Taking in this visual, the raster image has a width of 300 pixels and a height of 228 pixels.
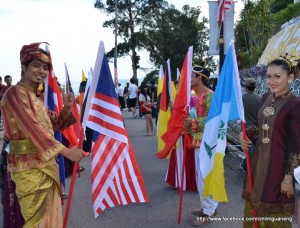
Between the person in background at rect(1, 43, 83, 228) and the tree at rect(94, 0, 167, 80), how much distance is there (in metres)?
35.2

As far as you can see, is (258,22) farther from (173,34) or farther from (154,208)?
(173,34)

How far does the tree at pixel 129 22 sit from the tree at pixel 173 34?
72 centimetres

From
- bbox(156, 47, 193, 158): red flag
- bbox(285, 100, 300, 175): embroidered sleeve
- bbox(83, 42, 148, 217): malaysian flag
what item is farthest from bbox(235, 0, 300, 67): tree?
bbox(285, 100, 300, 175): embroidered sleeve

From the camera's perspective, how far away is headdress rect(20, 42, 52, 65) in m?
2.82

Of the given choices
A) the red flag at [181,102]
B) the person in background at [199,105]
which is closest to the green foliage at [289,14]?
the person in background at [199,105]

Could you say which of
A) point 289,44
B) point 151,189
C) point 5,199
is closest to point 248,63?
point 289,44

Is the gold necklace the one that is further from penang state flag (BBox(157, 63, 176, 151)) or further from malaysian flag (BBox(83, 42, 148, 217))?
penang state flag (BBox(157, 63, 176, 151))

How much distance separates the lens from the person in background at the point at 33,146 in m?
2.68

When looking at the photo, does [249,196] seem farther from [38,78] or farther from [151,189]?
[151,189]

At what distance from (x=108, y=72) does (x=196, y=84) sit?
1828 millimetres

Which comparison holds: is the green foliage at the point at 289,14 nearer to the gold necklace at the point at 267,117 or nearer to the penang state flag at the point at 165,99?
the penang state flag at the point at 165,99

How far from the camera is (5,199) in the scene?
131 inches

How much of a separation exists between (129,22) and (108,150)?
36557 millimetres

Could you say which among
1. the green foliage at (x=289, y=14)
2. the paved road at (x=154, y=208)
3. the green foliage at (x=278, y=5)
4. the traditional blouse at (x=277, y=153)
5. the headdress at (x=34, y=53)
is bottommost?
the paved road at (x=154, y=208)
